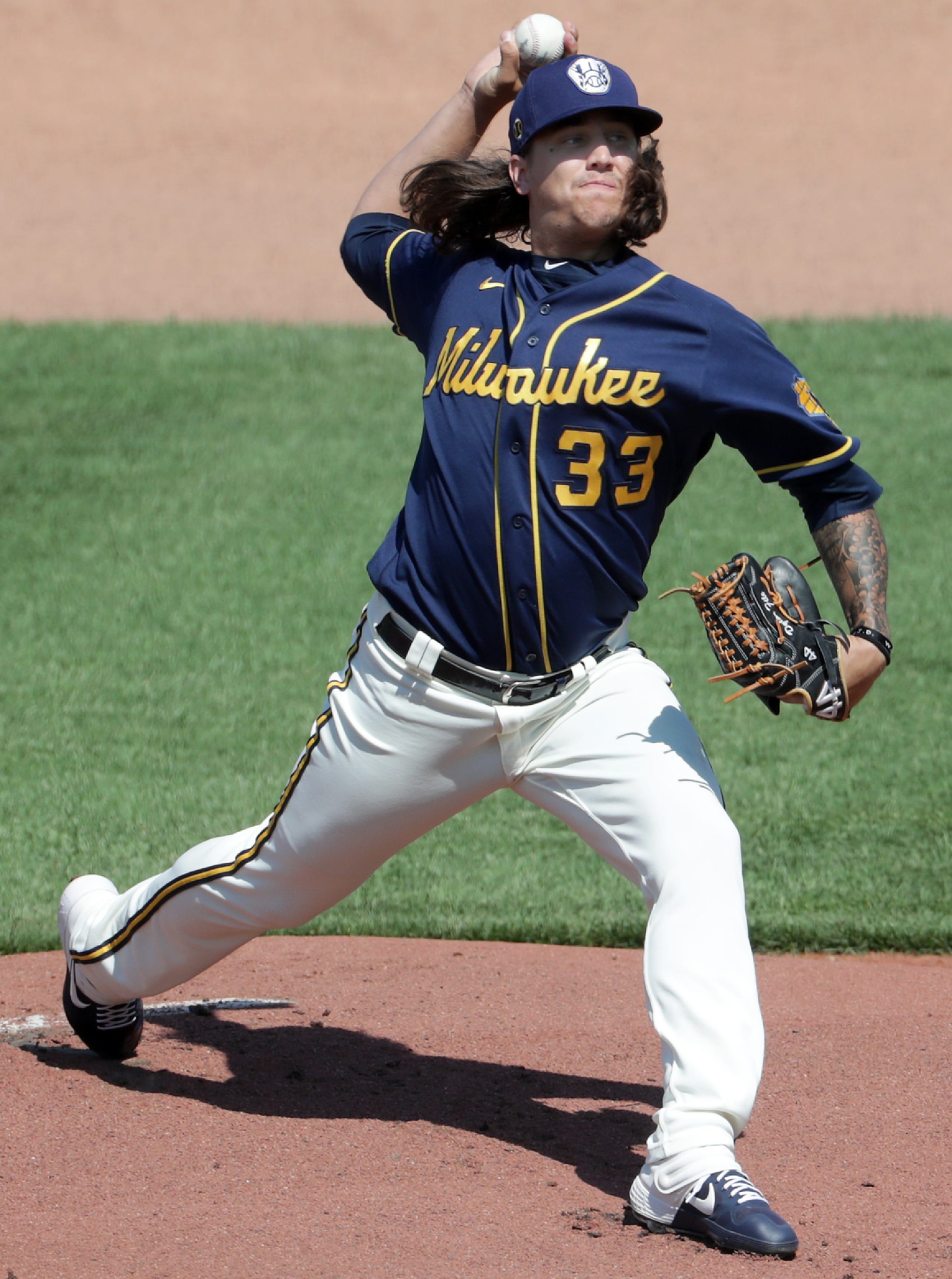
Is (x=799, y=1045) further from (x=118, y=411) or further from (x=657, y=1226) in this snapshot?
(x=118, y=411)

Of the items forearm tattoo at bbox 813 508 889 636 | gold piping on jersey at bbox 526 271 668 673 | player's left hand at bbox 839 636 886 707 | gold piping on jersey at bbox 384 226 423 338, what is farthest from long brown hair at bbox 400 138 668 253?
player's left hand at bbox 839 636 886 707

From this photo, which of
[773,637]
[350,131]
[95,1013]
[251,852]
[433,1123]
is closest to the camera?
[773,637]

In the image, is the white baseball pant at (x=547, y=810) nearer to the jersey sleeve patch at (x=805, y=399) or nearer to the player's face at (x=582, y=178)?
the jersey sleeve patch at (x=805, y=399)

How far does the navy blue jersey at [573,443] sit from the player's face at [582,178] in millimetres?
78

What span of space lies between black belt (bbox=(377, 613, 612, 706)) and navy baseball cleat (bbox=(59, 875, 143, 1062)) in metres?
1.11

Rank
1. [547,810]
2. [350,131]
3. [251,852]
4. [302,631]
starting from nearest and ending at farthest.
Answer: [547,810] < [251,852] < [302,631] < [350,131]

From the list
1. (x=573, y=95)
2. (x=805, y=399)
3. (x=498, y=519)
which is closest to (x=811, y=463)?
(x=805, y=399)

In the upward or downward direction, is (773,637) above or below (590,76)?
below

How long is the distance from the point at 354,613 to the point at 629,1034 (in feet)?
14.8

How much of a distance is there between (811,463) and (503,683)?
0.72 metres

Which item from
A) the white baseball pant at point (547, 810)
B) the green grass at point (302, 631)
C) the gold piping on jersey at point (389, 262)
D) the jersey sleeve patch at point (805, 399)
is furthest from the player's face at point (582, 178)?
the green grass at point (302, 631)

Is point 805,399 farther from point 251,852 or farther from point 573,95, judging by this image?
point 251,852

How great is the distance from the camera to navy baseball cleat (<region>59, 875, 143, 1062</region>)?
11.8 ft

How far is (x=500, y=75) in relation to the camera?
3.45 meters
